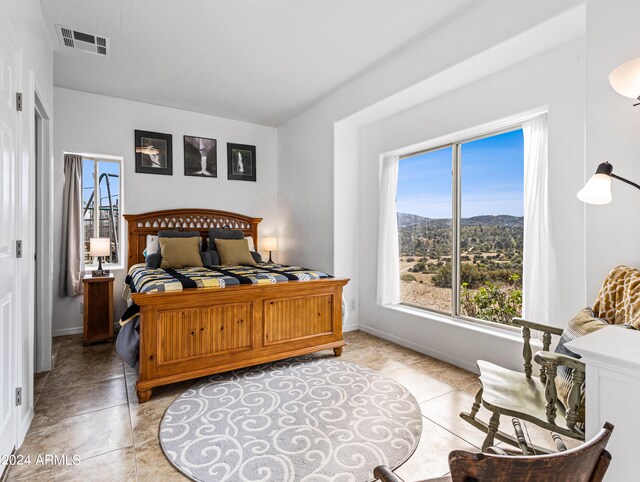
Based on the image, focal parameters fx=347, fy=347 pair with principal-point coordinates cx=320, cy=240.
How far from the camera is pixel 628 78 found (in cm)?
154

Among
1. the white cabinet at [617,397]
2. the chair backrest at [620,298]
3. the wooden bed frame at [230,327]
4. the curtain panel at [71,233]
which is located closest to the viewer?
the white cabinet at [617,397]

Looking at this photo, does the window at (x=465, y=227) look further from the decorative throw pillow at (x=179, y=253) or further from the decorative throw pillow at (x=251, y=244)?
the decorative throw pillow at (x=179, y=253)

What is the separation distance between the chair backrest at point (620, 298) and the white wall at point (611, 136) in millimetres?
183

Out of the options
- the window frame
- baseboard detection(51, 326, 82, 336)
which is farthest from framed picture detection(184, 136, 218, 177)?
baseboard detection(51, 326, 82, 336)

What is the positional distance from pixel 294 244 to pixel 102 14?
10.8 ft

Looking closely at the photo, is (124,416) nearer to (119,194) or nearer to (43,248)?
(43,248)

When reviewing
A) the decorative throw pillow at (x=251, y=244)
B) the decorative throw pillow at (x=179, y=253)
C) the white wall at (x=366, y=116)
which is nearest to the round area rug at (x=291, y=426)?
the white wall at (x=366, y=116)

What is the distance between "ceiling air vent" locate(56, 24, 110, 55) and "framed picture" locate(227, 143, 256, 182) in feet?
6.82

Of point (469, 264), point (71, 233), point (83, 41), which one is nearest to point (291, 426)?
point (469, 264)

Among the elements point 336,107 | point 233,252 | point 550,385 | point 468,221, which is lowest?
point 550,385

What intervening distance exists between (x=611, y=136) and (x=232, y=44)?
2.94 metres

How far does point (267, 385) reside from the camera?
2.78 metres

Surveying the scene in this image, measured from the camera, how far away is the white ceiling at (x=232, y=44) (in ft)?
8.69

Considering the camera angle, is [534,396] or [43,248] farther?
[43,248]
